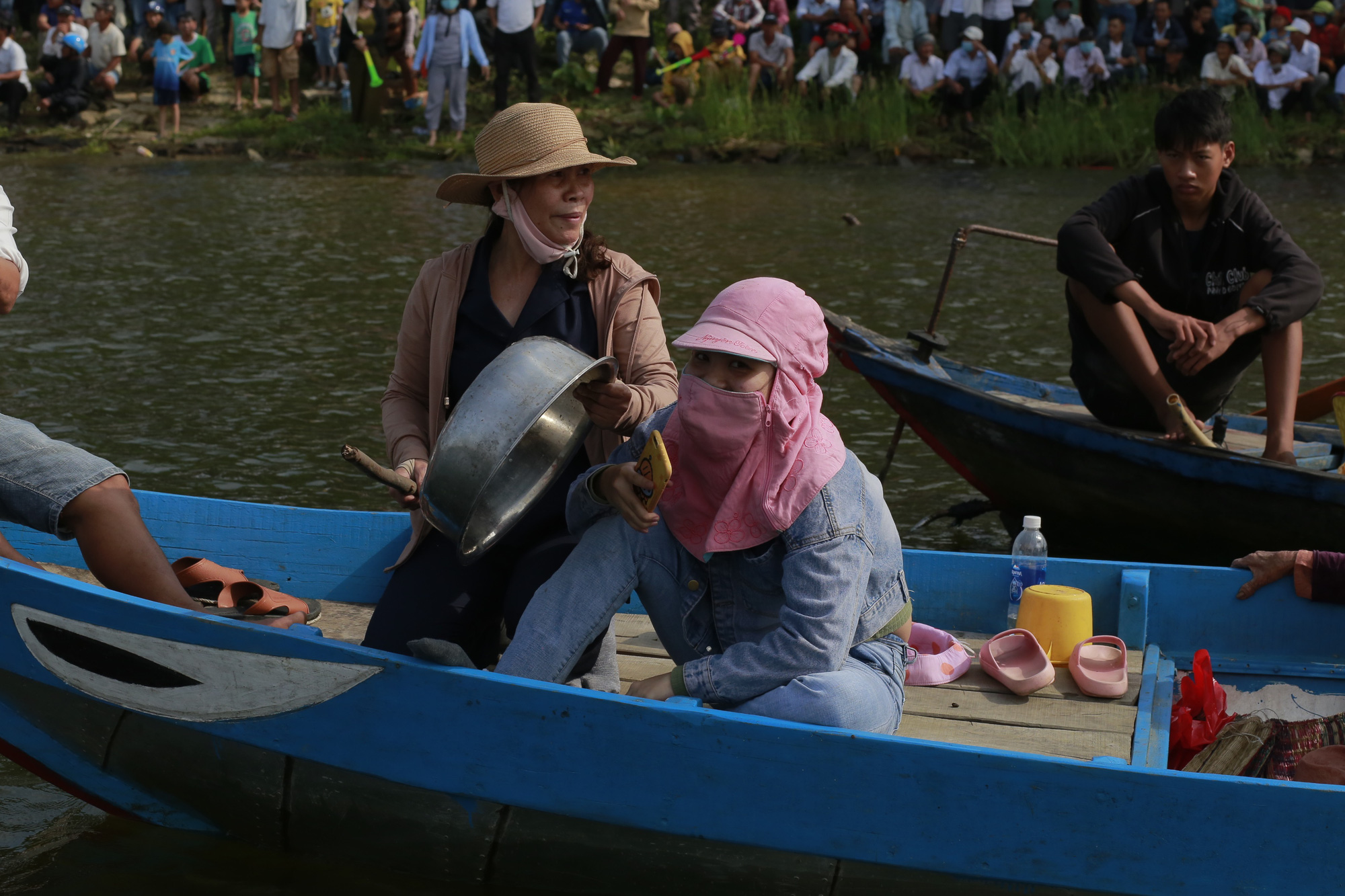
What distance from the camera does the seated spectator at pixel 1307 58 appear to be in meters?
17.4

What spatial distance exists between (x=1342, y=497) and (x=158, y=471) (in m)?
5.11

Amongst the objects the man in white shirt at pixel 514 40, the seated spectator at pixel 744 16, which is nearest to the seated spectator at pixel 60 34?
the man in white shirt at pixel 514 40

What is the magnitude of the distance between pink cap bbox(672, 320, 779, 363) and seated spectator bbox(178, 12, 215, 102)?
1848 centimetres

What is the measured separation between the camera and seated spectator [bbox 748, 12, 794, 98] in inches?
755

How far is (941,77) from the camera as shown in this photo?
60.5ft

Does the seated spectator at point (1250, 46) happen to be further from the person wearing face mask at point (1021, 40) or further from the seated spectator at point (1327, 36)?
the person wearing face mask at point (1021, 40)

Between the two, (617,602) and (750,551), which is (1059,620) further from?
(617,602)

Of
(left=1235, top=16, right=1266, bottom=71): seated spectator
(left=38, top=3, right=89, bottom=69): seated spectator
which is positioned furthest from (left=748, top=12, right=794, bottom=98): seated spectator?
(left=38, top=3, right=89, bottom=69): seated spectator

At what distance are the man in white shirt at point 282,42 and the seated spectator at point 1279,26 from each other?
1203 centimetres

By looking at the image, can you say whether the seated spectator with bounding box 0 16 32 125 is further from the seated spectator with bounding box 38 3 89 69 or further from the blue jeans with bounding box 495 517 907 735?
the blue jeans with bounding box 495 517 907 735

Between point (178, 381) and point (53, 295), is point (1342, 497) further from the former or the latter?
point (53, 295)

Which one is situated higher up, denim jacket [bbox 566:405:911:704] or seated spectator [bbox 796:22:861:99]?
seated spectator [bbox 796:22:861:99]

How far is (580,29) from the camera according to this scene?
20.8m

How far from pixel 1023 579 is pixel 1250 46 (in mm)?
15567
